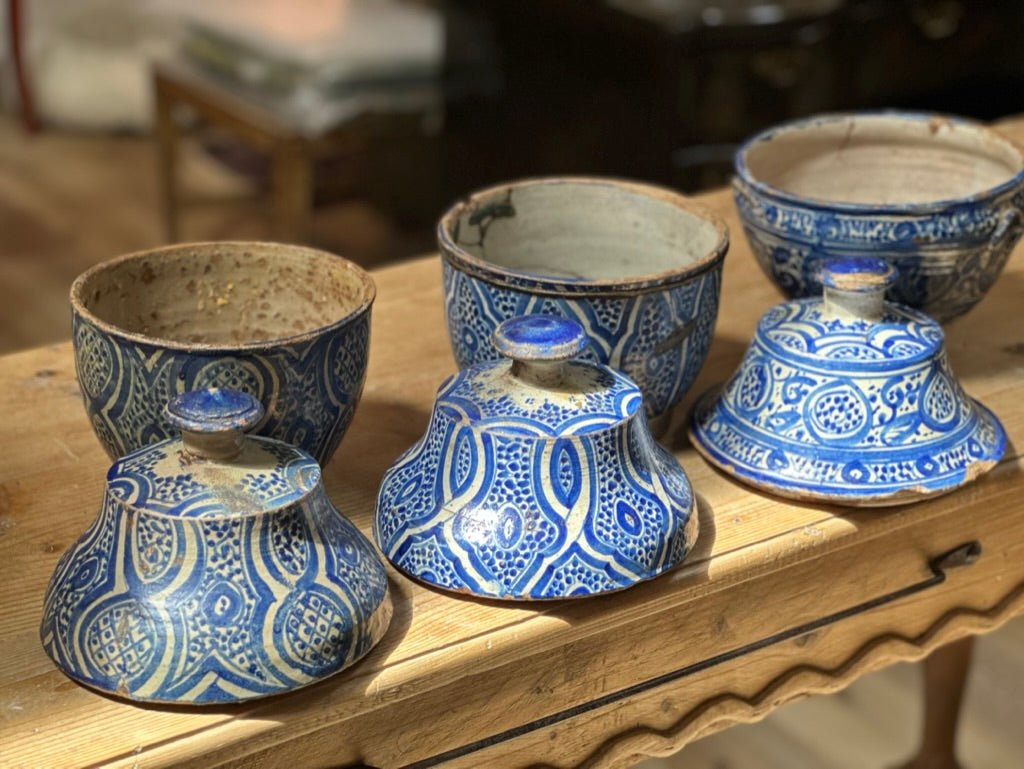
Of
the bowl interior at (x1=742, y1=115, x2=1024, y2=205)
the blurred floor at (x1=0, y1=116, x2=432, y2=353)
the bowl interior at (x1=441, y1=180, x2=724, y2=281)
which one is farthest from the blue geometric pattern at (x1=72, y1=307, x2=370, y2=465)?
the blurred floor at (x1=0, y1=116, x2=432, y2=353)

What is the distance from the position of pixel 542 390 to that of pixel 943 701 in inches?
33.9

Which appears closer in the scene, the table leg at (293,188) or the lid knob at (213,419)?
the lid knob at (213,419)

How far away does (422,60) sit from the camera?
2.43 metres

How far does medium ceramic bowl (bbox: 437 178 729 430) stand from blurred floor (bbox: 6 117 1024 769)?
2.59ft

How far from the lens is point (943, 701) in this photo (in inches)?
56.6

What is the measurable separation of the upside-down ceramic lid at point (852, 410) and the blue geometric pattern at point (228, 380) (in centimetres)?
23

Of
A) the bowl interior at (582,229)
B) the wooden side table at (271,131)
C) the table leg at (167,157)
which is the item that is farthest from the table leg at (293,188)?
the bowl interior at (582,229)

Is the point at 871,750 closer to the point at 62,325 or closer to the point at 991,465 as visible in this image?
the point at 991,465

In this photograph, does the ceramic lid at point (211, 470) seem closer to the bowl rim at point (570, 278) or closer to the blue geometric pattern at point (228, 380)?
the blue geometric pattern at point (228, 380)

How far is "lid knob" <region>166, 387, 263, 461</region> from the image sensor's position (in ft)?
2.17

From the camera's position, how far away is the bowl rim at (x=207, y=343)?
72 cm

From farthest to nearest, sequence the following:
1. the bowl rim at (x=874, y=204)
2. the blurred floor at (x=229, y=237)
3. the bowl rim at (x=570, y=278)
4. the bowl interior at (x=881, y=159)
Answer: the blurred floor at (x=229, y=237)
the bowl interior at (x=881, y=159)
the bowl rim at (x=874, y=204)
the bowl rim at (x=570, y=278)

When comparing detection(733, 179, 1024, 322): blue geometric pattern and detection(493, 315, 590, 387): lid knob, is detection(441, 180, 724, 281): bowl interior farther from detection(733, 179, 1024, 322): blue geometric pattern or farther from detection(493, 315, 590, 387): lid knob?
detection(493, 315, 590, 387): lid knob

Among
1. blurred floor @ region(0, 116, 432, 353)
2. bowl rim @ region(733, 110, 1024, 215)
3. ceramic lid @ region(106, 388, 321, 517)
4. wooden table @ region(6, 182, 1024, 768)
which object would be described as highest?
bowl rim @ region(733, 110, 1024, 215)
